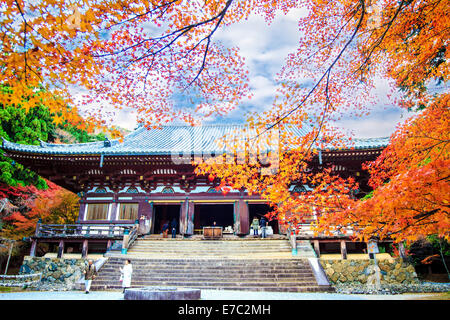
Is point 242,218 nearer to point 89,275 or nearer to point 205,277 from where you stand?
point 205,277

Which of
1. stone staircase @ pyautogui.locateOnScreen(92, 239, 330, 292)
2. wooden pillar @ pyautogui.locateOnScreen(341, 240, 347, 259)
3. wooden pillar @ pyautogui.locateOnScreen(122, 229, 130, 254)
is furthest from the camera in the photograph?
wooden pillar @ pyautogui.locateOnScreen(122, 229, 130, 254)

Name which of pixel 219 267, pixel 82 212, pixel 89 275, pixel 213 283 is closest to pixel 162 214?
pixel 82 212

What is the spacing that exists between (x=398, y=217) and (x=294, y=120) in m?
3.14

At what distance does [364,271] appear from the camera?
439 inches

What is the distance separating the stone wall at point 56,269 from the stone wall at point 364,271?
11168 mm

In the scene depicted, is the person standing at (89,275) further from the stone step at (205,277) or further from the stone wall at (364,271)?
the stone wall at (364,271)

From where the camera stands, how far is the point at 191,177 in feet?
50.3

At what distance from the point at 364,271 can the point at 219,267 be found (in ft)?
20.5

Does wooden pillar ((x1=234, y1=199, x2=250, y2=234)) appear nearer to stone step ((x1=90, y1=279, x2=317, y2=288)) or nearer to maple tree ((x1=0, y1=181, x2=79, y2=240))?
stone step ((x1=90, y1=279, x2=317, y2=288))

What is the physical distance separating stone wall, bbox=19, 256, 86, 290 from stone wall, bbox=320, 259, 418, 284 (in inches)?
440

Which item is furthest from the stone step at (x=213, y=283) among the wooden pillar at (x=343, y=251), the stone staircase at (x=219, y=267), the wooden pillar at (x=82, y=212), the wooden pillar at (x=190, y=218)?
the wooden pillar at (x=82, y=212)

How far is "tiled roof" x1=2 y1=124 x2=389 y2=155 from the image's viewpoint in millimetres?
13859

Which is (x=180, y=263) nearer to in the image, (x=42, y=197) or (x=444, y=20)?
(x=444, y=20)

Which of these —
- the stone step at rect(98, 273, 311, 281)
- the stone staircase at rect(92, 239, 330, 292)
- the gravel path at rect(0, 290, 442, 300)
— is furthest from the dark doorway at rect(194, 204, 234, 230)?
the gravel path at rect(0, 290, 442, 300)
